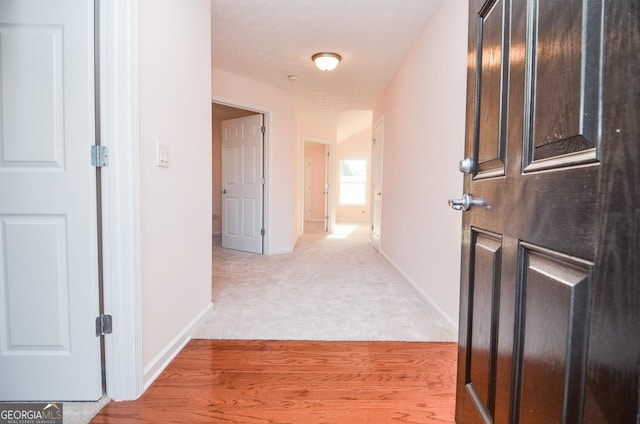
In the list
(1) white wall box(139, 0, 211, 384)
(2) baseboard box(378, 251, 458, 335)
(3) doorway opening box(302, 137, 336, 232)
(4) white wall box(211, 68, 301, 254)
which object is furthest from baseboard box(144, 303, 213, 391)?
(3) doorway opening box(302, 137, 336, 232)

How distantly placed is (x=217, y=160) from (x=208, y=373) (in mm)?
5403

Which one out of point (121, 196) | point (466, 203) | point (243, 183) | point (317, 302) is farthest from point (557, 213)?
point (243, 183)

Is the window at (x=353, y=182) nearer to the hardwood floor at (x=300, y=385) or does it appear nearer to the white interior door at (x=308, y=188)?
the white interior door at (x=308, y=188)

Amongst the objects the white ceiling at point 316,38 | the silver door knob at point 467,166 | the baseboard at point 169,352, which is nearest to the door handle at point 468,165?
the silver door knob at point 467,166

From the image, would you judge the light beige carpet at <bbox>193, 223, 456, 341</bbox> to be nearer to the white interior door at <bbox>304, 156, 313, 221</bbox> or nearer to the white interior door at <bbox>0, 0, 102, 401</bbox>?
the white interior door at <bbox>0, 0, 102, 401</bbox>

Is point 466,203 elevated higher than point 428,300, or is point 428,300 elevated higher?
point 466,203

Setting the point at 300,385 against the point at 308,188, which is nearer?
the point at 300,385

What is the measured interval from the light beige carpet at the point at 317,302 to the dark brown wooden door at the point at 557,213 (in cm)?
116

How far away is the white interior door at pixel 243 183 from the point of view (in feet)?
15.2

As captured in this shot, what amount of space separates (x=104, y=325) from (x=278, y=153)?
3.61 m

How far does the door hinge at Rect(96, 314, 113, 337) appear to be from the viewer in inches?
53.6

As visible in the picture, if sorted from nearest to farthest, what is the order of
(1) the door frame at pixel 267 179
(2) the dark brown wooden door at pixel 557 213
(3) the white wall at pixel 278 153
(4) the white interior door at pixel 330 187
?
(2) the dark brown wooden door at pixel 557 213, (3) the white wall at pixel 278 153, (1) the door frame at pixel 267 179, (4) the white interior door at pixel 330 187

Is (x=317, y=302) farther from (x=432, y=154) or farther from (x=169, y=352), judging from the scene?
(x=432, y=154)

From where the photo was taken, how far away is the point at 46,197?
1.31 meters
